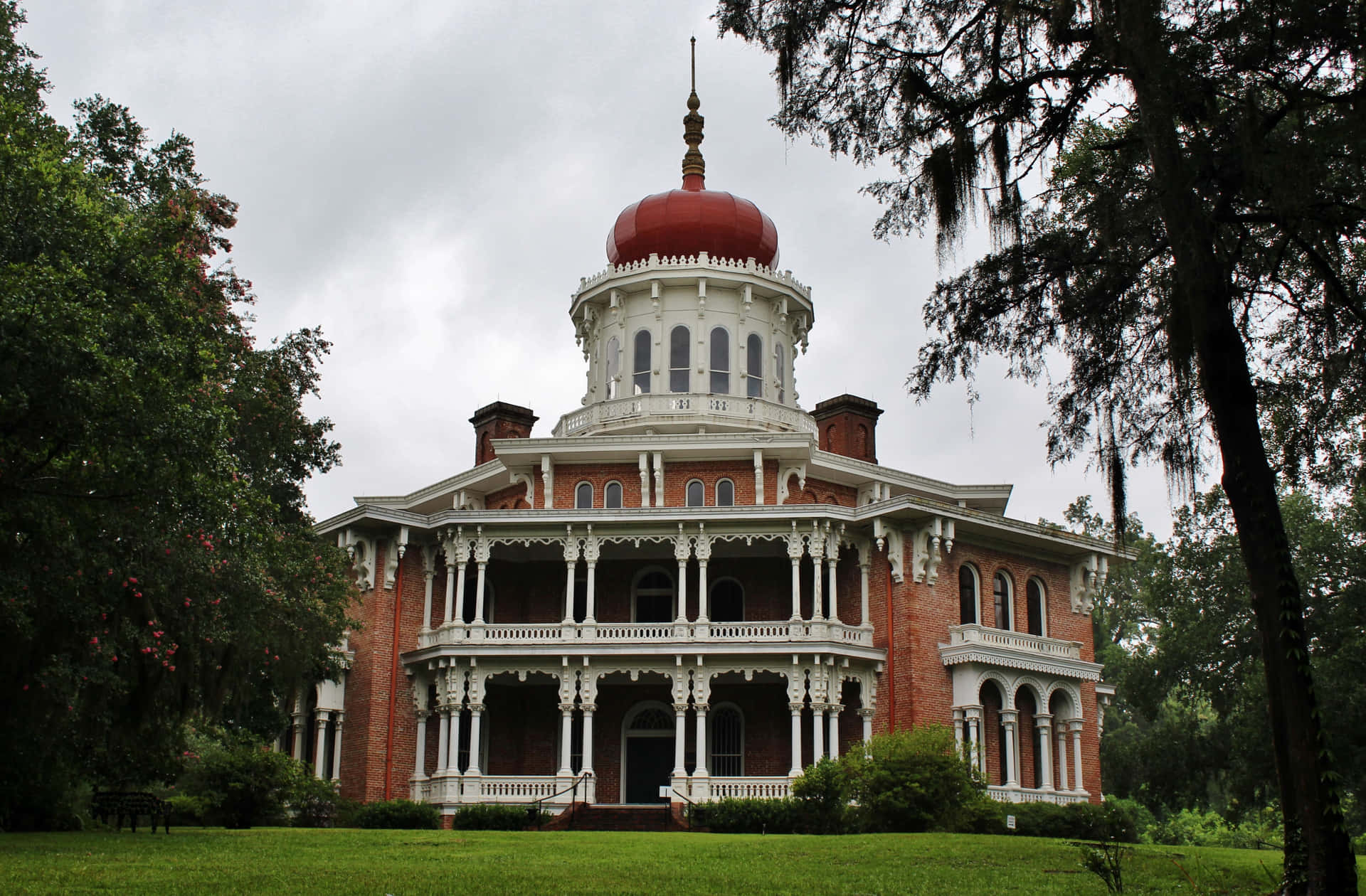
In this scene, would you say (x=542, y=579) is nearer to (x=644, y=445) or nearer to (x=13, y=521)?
(x=644, y=445)

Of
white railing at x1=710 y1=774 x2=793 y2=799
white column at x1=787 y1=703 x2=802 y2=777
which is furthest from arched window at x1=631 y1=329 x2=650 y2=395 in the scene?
white railing at x1=710 y1=774 x2=793 y2=799

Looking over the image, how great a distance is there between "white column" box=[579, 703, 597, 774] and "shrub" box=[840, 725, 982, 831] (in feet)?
29.3

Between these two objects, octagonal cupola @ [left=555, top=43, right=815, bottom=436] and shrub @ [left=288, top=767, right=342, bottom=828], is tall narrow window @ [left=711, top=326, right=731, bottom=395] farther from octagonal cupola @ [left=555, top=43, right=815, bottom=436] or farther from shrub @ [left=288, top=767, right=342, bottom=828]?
shrub @ [left=288, top=767, right=342, bottom=828]

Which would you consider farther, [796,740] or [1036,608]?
[1036,608]

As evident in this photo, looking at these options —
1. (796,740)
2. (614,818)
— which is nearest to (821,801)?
(796,740)

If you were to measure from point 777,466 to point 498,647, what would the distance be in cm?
915

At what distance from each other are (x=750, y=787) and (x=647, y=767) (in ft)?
14.7

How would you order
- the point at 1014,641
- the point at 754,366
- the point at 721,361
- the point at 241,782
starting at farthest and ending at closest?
the point at 754,366
the point at 721,361
the point at 1014,641
the point at 241,782

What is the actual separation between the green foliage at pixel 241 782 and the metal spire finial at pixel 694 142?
23.3m

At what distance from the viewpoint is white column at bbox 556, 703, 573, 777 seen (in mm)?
34031

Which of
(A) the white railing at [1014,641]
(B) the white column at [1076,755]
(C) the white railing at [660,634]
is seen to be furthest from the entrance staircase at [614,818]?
(B) the white column at [1076,755]

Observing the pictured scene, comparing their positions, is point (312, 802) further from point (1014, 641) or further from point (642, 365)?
point (1014, 641)

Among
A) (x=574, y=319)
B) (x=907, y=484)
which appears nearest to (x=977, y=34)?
(x=907, y=484)

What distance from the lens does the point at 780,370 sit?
4256cm
